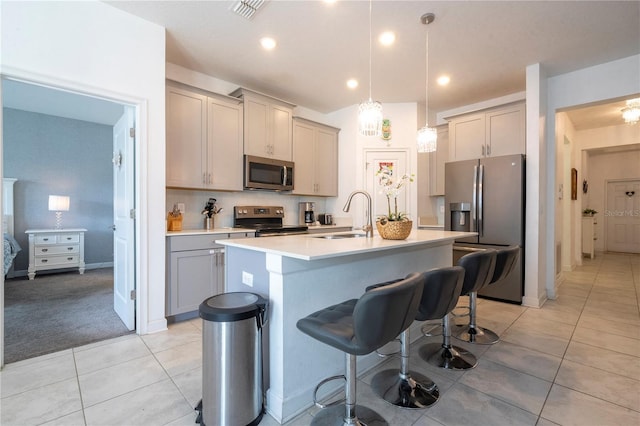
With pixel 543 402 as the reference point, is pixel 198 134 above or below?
above

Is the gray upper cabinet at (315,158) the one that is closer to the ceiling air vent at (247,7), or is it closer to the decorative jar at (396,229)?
the ceiling air vent at (247,7)

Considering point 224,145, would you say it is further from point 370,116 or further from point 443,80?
point 443,80

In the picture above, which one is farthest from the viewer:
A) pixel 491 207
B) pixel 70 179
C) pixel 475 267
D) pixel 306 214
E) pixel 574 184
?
pixel 574 184

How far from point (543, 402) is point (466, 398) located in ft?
1.47

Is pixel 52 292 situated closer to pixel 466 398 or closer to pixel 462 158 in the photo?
pixel 466 398

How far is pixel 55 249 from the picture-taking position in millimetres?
4914

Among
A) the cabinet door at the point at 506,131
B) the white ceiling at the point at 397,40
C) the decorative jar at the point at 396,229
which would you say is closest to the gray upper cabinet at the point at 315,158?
the white ceiling at the point at 397,40

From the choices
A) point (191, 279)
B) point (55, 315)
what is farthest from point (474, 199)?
point (55, 315)

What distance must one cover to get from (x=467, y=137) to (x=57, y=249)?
271 inches

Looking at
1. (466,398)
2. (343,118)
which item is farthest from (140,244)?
(343,118)

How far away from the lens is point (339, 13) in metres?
2.54

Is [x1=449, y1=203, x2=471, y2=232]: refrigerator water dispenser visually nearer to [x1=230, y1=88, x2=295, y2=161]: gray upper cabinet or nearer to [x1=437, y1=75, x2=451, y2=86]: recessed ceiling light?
[x1=437, y1=75, x2=451, y2=86]: recessed ceiling light

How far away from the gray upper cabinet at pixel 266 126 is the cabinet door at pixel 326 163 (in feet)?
1.99

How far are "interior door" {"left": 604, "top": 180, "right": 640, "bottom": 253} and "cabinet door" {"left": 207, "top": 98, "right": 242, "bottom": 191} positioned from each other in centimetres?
956
